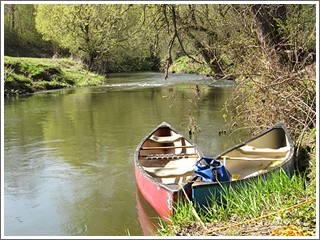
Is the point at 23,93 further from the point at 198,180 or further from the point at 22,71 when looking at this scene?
the point at 198,180

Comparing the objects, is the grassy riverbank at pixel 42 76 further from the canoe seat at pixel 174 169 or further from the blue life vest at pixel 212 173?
the blue life vest at pixel 212 173

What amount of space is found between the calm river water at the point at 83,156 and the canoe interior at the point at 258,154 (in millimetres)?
1541

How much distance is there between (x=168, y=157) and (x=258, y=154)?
1.52 metres

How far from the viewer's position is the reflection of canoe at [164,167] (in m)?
5.44

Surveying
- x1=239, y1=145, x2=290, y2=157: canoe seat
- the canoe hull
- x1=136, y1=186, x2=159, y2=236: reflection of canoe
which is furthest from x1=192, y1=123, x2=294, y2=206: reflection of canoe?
x1=136, y1=186, x2=159, y2=236: reflection of canoe

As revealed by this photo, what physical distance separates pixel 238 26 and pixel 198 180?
5.77 m

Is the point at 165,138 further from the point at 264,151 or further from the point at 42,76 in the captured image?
the point at 42,76

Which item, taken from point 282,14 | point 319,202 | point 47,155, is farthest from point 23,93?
point 319,202

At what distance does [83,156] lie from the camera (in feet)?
30.4

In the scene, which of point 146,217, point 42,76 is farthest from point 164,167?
point 42,76

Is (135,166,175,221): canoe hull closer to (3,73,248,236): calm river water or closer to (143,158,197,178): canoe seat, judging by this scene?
(3,73,248,236): calm river water

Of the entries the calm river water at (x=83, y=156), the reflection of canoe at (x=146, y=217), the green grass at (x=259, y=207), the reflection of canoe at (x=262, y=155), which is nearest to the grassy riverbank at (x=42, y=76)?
the calm river water at (x=83, y=156)

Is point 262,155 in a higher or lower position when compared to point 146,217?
higher

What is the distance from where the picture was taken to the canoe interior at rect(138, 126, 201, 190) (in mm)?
6711
